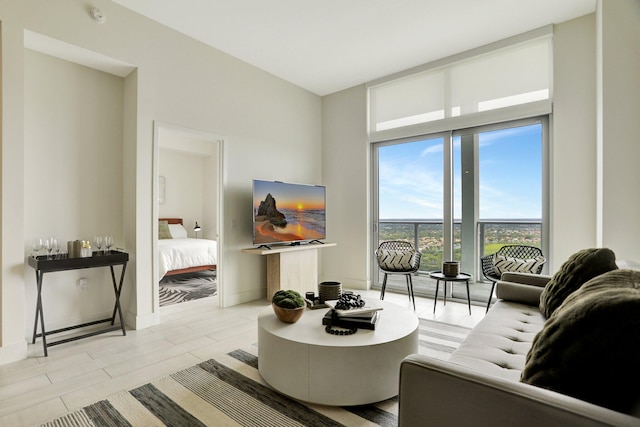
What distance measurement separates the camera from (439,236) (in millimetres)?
4391

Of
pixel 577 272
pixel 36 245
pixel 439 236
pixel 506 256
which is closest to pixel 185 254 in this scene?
pixel 36 245

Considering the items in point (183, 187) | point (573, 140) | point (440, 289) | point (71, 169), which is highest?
point (573, 140)

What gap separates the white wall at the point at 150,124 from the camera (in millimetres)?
2514

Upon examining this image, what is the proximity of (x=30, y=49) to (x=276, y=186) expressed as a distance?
2.67m

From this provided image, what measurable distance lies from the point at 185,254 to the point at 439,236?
12.4 feet

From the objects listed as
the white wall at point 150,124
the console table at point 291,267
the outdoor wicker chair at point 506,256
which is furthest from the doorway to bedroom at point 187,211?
the outdoor wicker chair at point 506,256

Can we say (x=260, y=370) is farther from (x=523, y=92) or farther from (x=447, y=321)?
(x=523, y=92)

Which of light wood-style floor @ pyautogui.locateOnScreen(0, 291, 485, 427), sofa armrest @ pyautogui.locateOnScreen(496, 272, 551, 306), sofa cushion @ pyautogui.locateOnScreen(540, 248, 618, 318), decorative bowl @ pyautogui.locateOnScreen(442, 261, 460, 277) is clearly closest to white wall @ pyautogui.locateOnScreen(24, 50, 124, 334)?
light wood-style floor @ pyautogui.locateOnScreen(0, 291, 485, 427)

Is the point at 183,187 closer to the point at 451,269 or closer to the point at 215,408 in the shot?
the point at 451,269

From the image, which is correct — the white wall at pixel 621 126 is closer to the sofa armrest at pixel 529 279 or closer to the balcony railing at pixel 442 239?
the sofa armrest at pixel 529 279

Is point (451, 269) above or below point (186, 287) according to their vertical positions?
above

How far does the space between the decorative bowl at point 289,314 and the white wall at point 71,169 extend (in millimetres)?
2273

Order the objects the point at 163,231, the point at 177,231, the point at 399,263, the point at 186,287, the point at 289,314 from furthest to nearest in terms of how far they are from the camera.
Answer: the point at 177,231 → the point at 163,231 → the point at 186,287 → the point at 399,263 → the point at 289,314

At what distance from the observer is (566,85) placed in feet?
11.1
